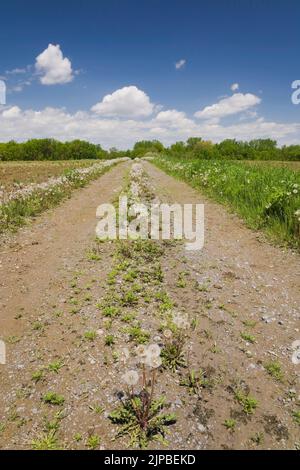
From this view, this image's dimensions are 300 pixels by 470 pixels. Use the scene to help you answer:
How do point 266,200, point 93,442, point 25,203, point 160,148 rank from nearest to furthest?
1. point 93,442
2. point 266,200
3. point 25,203
4. point 160,148

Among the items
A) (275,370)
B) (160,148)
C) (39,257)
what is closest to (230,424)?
(275,370)

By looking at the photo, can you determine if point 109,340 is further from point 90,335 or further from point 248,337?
point 248,337

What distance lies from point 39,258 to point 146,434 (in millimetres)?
5764

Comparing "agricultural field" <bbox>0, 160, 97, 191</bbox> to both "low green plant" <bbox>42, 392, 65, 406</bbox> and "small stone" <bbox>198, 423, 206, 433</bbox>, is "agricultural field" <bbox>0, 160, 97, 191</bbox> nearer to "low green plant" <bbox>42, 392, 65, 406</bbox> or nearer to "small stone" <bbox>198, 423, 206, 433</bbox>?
"low green plant" <bbox>42, 392, 65, 406</bbox>

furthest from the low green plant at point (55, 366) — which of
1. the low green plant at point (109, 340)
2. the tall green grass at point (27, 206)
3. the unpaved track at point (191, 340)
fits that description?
the tall green grass at point (27, 206)

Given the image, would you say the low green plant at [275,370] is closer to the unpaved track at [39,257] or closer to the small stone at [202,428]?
the small stone at [202,428]

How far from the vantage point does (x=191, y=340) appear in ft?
15.1

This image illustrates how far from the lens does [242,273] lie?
22.7 feet

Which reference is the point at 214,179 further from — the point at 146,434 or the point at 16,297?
the point at 146,434

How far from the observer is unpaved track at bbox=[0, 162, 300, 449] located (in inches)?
130

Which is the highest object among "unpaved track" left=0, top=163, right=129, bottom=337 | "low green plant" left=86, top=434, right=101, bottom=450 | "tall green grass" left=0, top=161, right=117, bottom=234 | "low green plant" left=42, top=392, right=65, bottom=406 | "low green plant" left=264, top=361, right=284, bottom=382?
"tall green grass" left=0, top=161, right=117, bottom=234

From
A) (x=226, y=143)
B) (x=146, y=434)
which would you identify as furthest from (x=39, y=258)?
(x=226, y=143)

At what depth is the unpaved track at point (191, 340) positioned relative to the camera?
3299 mm

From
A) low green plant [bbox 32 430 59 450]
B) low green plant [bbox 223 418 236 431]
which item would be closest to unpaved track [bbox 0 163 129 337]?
low green plant [bbox 32 430 59 450]
